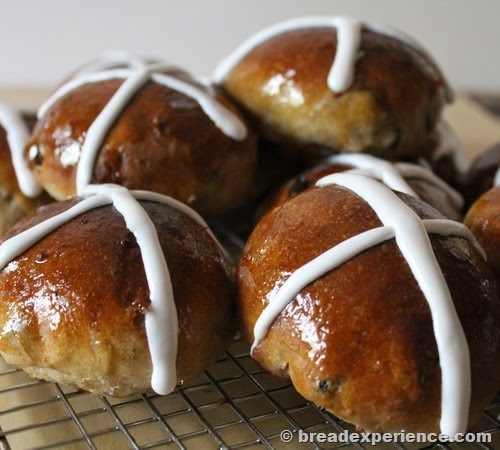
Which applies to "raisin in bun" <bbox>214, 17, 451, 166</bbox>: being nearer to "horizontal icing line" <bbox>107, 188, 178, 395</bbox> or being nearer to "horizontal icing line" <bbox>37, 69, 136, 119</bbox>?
"horizontal icing line" <bbox>37, 69, 136, 119</bbox>

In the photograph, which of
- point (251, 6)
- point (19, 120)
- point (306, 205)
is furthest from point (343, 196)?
point (251, 6)

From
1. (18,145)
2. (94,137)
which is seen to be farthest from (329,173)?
(18,145)

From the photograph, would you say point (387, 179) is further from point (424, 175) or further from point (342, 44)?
point (342, 44)

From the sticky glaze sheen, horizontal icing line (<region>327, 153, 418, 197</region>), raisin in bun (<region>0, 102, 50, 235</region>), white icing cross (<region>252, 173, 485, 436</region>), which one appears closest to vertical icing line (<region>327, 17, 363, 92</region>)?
the sticky glaze sheen

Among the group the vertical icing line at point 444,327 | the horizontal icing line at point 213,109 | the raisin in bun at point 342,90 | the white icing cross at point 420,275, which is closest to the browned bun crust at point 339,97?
the raisin in bun at point 342,90
